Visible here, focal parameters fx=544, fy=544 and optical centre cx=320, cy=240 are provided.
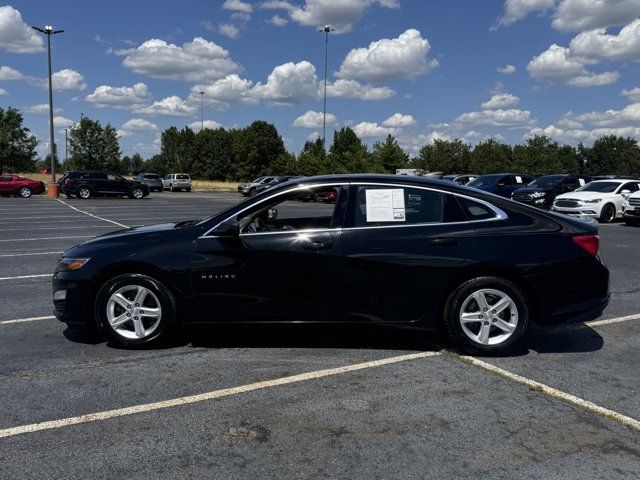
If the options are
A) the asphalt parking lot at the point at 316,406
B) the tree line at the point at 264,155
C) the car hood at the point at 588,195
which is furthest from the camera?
the tree line at the point at 264,155

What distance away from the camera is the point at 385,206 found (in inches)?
182

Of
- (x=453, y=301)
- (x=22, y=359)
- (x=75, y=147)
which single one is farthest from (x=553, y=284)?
(x=75, y=147)

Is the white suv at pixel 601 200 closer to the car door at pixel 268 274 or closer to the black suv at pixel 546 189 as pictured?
the black suv at pixel 546 189

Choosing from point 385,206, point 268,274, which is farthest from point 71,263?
A: point 385,206

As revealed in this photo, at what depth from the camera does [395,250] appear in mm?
4480

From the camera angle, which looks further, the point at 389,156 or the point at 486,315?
the point at 389,156

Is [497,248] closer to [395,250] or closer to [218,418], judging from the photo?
[395,250]

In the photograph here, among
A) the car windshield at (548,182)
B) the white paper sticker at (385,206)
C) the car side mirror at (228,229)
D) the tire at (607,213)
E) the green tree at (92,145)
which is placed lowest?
the tire at (607,213)

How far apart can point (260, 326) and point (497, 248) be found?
6.81 ft

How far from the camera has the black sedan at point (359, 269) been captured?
14.7 ft

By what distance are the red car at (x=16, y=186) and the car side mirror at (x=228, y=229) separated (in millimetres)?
32888

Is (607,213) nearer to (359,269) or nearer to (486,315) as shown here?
(486,315)

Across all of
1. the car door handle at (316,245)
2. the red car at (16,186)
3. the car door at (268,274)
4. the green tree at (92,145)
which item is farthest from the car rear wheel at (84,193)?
the green tree at (92,145)

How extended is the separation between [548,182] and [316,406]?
20732mm
